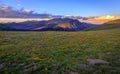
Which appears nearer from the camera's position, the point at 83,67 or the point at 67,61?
the point at 83,67

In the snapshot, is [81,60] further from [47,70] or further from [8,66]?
[8,66]

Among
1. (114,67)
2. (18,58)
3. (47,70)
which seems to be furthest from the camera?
(18,58)

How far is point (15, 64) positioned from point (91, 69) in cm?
761

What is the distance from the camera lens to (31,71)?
53.7ft

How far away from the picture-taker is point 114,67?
17656mm

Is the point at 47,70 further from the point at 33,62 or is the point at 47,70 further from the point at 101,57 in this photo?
the point at 101,57

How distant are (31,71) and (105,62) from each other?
25.6 ft

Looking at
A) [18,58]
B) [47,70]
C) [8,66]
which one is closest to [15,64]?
[8,66]

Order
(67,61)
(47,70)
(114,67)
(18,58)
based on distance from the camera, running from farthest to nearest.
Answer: (18,58) → (67,61) → (114,67) → (47,70)

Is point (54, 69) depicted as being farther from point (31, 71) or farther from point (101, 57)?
point (101, 57)

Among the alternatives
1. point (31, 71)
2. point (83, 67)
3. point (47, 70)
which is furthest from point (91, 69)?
point (31, 71)

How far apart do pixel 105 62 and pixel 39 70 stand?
709 centimetres

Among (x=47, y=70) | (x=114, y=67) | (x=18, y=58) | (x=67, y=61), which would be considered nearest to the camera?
(x=47, y=70)

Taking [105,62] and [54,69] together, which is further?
[105,62]
